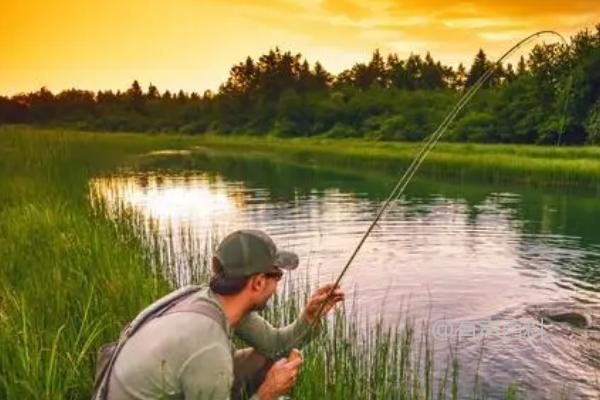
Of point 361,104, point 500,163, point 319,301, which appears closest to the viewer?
point 319,301

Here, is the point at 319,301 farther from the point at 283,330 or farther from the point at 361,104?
the point at 361,104

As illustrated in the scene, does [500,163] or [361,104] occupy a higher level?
[361,104]

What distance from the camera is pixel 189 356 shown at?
3.02 m

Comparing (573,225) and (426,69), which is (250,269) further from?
(426,69)

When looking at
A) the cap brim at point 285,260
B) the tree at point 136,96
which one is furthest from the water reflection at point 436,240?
the tree at point 136,96

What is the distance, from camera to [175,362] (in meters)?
3.02

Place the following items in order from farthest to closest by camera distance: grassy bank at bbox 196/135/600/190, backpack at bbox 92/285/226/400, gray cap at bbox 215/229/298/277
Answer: grassy bank at bbox 196/135/600/190, gray cap at bbox 215/229/298/277, backpack at bbox 92/285/226/400

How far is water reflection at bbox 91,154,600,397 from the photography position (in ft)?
33.1

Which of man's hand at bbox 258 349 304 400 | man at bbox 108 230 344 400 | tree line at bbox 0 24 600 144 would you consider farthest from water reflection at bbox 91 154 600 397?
tree line at bbox 0 24 600 144

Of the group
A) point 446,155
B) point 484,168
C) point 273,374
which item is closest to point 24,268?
point 273,374

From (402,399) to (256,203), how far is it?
1883 centimetres

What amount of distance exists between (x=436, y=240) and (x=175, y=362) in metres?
14.9

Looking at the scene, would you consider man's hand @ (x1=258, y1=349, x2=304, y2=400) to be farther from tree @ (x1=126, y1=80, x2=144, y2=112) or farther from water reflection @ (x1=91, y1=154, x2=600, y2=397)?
tree @ (x1=126, y1=80, x2=144, y2=112)

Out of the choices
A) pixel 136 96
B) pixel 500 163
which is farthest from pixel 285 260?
pixel 136 96
